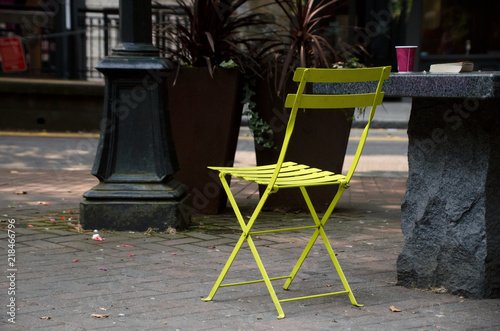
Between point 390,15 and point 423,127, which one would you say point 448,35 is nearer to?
point 390,15

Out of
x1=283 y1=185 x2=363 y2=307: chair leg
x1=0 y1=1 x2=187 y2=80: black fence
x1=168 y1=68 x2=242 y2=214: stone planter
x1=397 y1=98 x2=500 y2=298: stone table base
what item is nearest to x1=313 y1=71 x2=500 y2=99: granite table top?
x1=397 y1=98 x2=500 y2=298: stone table base

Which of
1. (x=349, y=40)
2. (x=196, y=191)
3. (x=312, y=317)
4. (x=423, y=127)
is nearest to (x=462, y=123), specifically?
(x=423, y=127)

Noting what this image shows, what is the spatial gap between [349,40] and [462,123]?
1197 centimetres

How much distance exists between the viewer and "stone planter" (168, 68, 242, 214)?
5402mm

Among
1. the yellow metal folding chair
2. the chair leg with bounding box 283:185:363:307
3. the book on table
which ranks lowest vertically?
the chair leg with bounding box 283:185:363:307

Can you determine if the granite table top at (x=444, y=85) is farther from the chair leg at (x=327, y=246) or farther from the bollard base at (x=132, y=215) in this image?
the bollard base at (x=132, y=215)

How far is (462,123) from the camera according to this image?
3.51m

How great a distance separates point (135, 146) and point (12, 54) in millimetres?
7491

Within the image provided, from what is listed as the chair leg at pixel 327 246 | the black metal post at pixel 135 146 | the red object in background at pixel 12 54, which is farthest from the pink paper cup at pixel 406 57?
the red object in background at pixel 12 54

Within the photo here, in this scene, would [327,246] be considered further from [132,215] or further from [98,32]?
[98,32]

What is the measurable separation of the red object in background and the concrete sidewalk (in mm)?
6403

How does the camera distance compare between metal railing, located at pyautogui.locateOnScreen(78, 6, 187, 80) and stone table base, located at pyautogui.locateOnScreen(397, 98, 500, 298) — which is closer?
stone table base, located at pyautogui.locateOnScreen(397, 98, 500, 298)

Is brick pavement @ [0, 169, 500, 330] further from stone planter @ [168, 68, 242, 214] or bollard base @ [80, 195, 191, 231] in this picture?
stone planter @ [168, 68, 242, 214]

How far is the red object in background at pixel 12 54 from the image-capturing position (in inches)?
453
